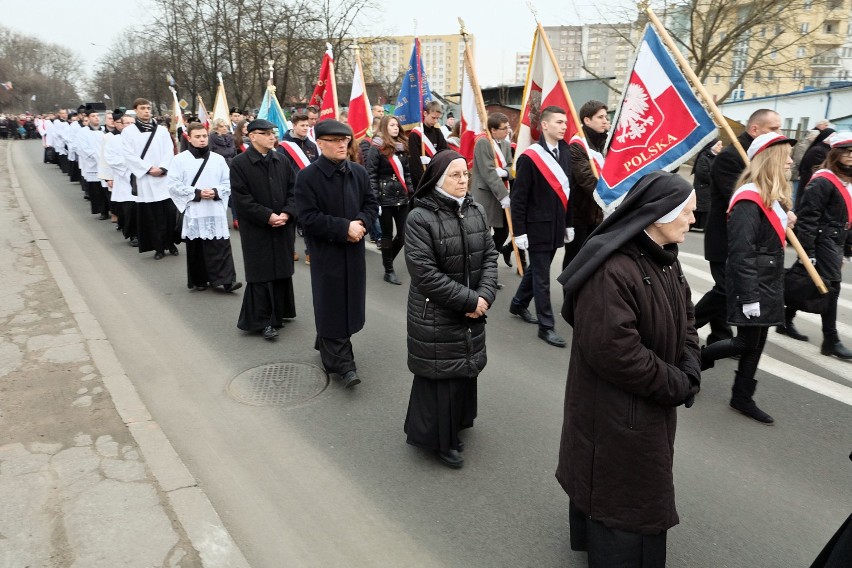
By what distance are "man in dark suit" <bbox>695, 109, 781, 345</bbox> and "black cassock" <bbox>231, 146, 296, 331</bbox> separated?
3.83 m

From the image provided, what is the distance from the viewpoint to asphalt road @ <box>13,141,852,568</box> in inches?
123

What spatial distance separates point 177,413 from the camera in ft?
14.8

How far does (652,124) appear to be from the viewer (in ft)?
15.6

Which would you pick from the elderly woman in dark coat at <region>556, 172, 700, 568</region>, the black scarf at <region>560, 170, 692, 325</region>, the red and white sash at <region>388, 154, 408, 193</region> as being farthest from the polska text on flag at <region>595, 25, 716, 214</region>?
the red and white sash at <region>388, 154, 408, 193</region>

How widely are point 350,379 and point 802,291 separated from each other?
12.6 ft

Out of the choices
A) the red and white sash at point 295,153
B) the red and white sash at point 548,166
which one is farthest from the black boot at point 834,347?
the red and white sash at point 295,153

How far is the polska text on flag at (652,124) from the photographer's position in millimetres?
4566

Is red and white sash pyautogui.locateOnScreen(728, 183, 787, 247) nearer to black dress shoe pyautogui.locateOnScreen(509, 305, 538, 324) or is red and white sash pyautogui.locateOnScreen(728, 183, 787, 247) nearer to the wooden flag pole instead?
the wooden flag pole

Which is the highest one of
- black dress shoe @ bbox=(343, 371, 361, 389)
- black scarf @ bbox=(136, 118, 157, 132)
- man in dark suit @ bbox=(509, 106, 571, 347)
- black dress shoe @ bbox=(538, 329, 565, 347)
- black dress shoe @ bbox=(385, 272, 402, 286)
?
black scarf @ bbox=(136, 118, 157, 132)

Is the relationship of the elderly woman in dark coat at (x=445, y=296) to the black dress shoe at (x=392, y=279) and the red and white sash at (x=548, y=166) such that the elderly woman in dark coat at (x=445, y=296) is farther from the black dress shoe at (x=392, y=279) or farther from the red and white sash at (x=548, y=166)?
the black dress shoe at (x=392, y=279)

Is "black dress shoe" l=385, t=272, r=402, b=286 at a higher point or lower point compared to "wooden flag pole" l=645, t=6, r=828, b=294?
lower

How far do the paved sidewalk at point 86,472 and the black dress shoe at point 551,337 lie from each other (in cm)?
341

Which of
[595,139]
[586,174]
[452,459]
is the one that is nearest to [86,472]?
[452,459]

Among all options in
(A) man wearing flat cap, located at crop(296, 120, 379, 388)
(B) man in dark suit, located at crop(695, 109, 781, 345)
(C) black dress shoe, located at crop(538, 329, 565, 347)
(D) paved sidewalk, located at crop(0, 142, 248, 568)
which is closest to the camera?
(D) paved sidewalk, located at crop(0, 142, 248, 568)
